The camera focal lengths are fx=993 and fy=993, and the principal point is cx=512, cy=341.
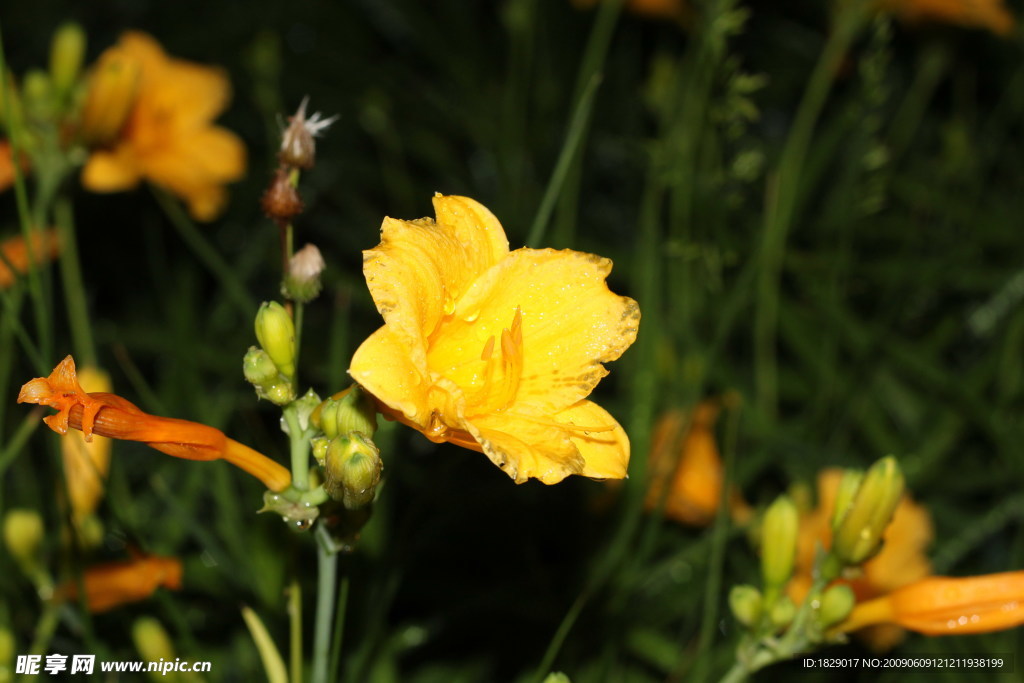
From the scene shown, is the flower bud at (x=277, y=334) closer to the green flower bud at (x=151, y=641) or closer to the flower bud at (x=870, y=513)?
the green flower bud at (x=151, y=641)

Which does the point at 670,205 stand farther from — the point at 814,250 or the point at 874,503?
the point at 874,503

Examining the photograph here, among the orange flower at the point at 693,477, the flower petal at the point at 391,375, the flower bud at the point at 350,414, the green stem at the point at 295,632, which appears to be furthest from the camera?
the orange flower at the point at 693,477

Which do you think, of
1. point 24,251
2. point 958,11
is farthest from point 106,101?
point 958,11

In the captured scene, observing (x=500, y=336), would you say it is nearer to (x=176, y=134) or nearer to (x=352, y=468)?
(x=352, y=468)

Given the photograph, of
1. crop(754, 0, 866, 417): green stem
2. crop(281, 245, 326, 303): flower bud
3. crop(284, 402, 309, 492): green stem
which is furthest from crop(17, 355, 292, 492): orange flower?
crop(754, 0, 866, 417): green stem

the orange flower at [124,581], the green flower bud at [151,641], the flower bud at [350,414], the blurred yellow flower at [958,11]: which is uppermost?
the blurred yellow flower at [958,11]

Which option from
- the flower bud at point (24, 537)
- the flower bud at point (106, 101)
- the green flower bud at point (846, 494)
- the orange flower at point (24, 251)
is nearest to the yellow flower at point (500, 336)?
the green flower bud at point (846, 494)
